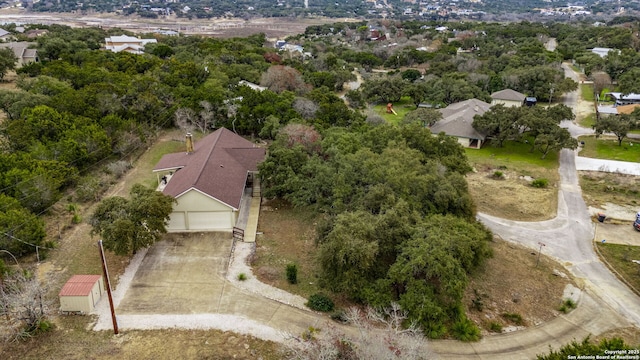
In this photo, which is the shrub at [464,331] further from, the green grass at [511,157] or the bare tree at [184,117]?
the bare tree at [184,117]

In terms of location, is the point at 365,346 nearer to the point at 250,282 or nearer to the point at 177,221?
the point at 250,282

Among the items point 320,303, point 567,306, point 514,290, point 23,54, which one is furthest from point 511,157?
point 23,54

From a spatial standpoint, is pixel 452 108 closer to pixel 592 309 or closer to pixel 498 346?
pixel 592 309

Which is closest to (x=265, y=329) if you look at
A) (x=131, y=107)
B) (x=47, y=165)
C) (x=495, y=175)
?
(x=47, y=165)

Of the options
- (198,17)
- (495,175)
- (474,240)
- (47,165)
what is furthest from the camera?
(198,17)

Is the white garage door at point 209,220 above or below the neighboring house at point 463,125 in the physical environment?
below

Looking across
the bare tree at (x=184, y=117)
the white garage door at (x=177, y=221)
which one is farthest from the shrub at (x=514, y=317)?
the bare tree at (x=184, y=117)
